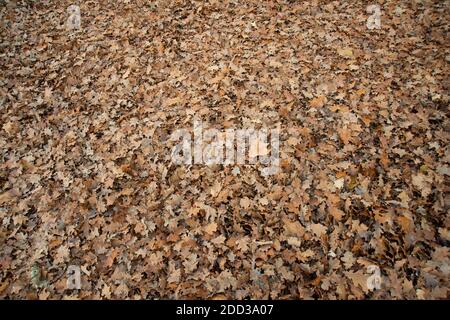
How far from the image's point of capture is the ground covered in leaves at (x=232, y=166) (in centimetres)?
364

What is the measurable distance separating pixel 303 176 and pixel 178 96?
96.6 inches

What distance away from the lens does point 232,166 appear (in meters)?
4.43

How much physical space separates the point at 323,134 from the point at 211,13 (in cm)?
366

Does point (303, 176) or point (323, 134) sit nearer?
point (303, 176)

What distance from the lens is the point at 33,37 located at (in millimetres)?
6633

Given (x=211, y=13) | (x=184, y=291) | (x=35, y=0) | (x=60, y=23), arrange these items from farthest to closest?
(x=35, y=0)
(x=60, y=23)
(x=211, y=13)
(x=184, y=291)

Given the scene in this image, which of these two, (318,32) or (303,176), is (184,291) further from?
(318,32)

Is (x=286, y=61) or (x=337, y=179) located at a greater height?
(x=286, y=61)

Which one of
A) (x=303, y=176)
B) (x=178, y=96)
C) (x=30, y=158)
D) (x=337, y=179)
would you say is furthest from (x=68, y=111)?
(x=337, y=179)

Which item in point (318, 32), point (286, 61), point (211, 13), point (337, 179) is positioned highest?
point (211, 13)

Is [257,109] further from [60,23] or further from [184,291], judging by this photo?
[60,23]

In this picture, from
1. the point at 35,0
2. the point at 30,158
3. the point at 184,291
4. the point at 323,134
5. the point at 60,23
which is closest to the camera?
the point at 184,291

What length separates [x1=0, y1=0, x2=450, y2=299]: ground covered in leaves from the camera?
3.64 meters

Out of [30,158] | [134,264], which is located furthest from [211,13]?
[134,264]
